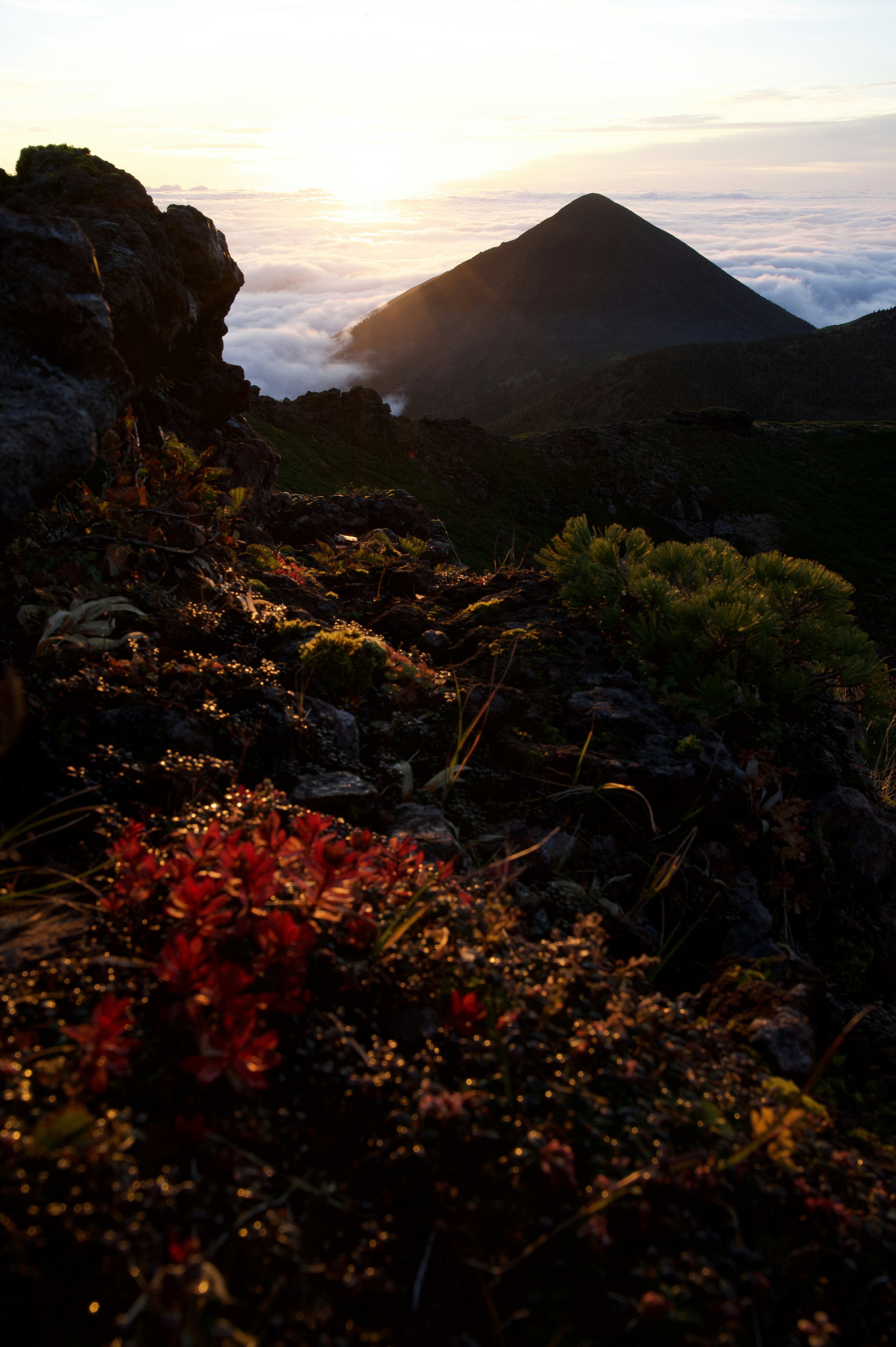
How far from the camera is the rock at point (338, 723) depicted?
14.8 ft

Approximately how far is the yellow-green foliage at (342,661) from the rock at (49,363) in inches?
77.1

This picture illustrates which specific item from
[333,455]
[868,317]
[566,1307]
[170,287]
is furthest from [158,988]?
[868,317]

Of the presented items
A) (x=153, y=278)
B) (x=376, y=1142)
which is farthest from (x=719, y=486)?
(x=376, y=1142)

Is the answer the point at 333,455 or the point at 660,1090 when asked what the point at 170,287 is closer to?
the point at 660,1090

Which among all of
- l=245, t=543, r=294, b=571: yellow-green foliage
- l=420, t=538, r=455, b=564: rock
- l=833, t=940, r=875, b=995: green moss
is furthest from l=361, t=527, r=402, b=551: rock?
l=833, t=940, r=875, b=995: green moss

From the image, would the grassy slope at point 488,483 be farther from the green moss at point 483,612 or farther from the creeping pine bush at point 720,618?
the creeping pine bush at point 720,618

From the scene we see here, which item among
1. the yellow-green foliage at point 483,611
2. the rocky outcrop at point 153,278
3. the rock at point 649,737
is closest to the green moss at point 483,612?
the yellow-green foliage at point 483,611

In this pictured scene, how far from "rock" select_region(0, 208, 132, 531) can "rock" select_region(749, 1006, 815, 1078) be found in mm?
4922

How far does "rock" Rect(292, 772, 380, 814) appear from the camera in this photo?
3844 millimetres

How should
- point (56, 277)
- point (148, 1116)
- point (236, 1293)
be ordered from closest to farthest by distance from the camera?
1. point (236, 1293)
2. point (148, 1116)
3. point (56, 277)

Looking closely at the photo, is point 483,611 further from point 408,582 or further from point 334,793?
point 334,793

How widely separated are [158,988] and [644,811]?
324 centimetres

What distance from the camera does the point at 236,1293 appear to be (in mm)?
1683

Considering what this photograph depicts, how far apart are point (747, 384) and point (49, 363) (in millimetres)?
134015
